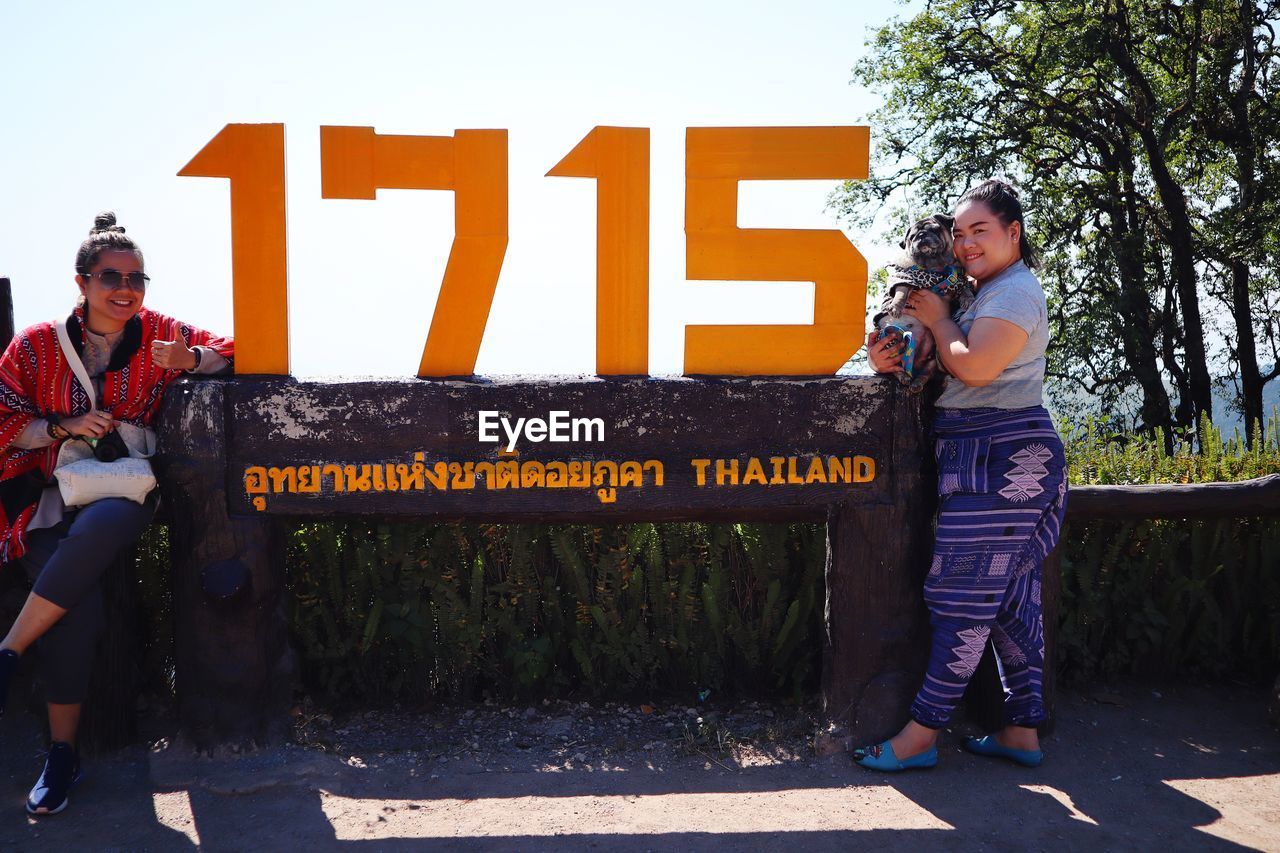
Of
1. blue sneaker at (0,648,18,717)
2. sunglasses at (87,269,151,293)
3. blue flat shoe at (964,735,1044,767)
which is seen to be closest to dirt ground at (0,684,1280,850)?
blue flat shoe at (964,735,1044,767)

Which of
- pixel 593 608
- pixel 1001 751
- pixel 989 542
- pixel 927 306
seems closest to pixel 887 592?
pixel 989 542

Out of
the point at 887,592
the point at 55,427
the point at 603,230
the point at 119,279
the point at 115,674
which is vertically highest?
the point at 603,230

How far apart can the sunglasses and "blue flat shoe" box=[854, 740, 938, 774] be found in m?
3.33

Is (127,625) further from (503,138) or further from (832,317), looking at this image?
(832,317)

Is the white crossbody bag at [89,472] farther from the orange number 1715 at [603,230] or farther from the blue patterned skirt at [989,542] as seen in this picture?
the blue patterned skirt at [989,542]

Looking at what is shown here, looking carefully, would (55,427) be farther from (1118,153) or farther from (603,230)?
(1118,153)

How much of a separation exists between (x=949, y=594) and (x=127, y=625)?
11.0 feet

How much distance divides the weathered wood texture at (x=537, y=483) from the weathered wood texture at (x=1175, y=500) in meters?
0.90

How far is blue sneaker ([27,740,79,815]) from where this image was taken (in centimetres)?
346

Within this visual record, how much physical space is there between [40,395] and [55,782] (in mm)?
1420

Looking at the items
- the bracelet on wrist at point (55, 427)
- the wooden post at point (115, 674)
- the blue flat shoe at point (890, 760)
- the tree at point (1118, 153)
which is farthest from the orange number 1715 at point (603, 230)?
the tree at point (1118, 153)

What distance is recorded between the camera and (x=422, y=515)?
154 inches

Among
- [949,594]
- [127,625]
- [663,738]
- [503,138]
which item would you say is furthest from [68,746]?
[949,594]

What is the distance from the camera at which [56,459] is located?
3629 mm
